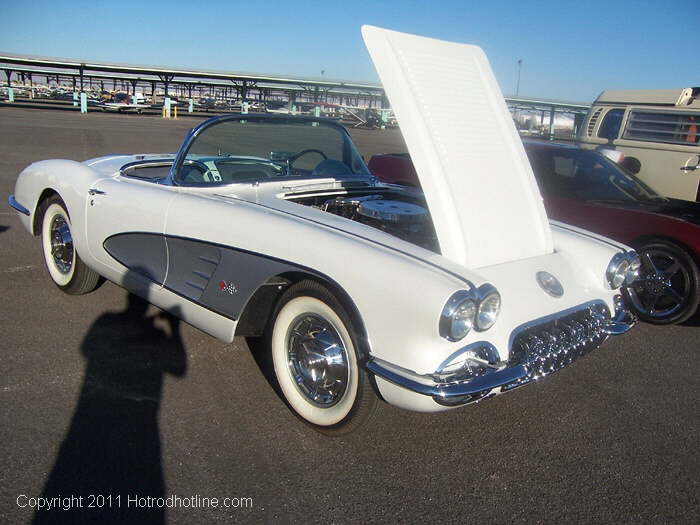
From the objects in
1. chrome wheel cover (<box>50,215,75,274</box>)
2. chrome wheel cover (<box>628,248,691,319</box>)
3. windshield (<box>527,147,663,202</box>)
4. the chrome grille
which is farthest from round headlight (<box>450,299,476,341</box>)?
windshield (<box>527,147,663,202</box>)

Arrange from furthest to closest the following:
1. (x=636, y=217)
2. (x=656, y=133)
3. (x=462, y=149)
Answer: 1. (x=656, y=133)
2. (x=636, y=217)
3. (x=462, y=149)

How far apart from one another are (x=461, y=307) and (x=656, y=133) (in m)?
6.18

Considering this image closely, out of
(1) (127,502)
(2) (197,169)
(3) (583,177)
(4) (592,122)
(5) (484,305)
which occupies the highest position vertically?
(4) (592,122)

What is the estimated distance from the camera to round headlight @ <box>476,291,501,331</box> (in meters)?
2.49

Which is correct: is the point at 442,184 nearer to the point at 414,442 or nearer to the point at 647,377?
the point at 414,442

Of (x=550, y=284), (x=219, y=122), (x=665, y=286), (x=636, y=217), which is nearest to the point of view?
(x=550, y=284)

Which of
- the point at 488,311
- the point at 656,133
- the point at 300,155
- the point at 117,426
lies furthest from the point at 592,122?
the point at 117,426

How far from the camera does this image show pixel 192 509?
2.25m

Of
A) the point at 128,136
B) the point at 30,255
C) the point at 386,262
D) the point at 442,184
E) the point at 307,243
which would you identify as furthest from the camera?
the point at 128,136

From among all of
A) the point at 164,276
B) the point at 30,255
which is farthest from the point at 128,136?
the point at 164,276

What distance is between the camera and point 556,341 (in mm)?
2768

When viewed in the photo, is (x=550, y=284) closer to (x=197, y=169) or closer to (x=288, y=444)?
(x=288, y=444)

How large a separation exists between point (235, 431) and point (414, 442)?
860mm

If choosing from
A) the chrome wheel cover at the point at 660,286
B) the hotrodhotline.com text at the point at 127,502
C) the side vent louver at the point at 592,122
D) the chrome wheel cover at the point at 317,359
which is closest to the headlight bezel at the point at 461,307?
the chrome wheel cover at the point at 317,359
